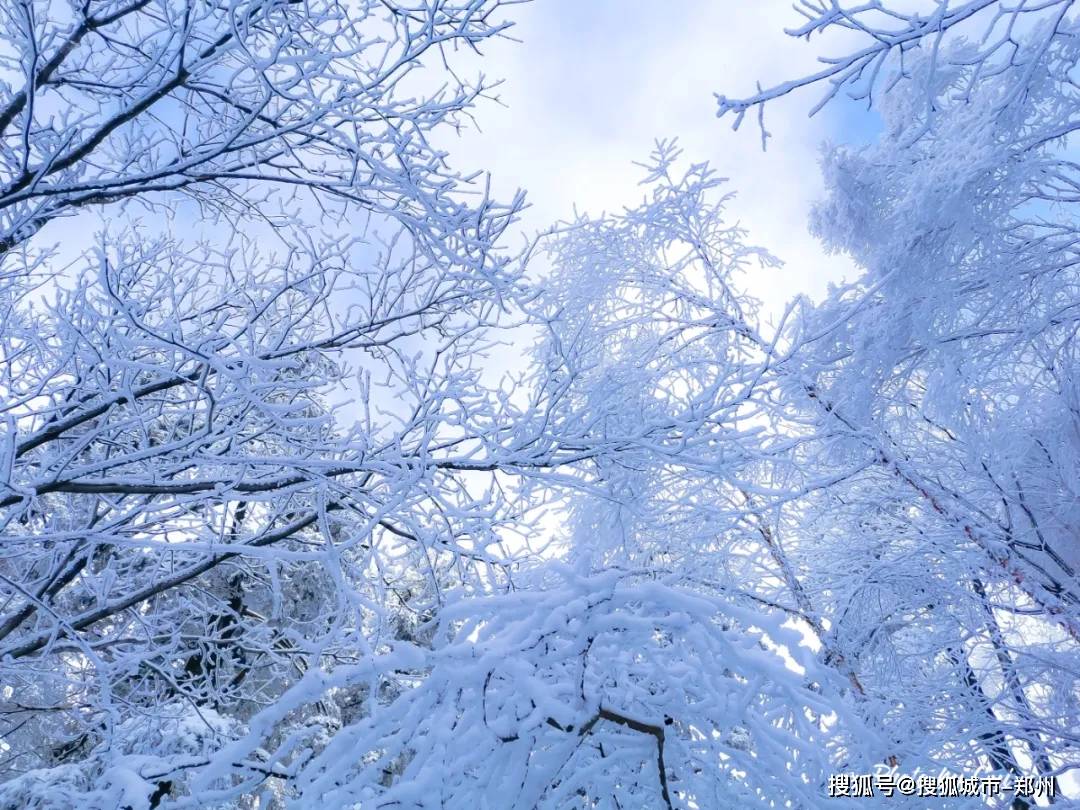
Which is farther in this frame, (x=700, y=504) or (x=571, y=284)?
(x=571, y=284)

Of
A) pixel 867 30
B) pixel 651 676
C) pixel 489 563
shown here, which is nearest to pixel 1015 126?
pixel 867 30

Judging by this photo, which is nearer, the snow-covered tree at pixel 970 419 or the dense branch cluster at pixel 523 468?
the dense branch cluster at pixel 523 468

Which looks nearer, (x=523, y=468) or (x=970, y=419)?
(x=523, y=468)

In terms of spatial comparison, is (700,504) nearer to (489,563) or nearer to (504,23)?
(489,563)

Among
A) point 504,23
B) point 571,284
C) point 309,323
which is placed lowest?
point 309,323

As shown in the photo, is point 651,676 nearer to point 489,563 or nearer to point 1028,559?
point 489,563

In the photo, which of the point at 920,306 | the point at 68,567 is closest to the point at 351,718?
the point at 68,567

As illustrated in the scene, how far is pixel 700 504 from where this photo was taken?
6199 millimetres

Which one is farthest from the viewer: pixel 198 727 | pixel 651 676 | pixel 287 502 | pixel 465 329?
pixel 198 727

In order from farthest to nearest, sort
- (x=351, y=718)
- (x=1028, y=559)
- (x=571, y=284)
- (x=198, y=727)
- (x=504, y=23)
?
1. (x=351, y=718)
2. (x=571, y=284)
3. (x=1028, y=559)
4. (x=198, y=727)
5. (x=504, y=23)

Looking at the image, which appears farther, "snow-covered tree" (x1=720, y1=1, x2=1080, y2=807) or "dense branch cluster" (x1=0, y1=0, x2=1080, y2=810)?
"snow-covered tree" (x1=720, y1=1, x2=1080, y2=807)

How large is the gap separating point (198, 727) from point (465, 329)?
311cm

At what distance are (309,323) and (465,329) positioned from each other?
89cm

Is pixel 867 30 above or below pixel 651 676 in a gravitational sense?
above
